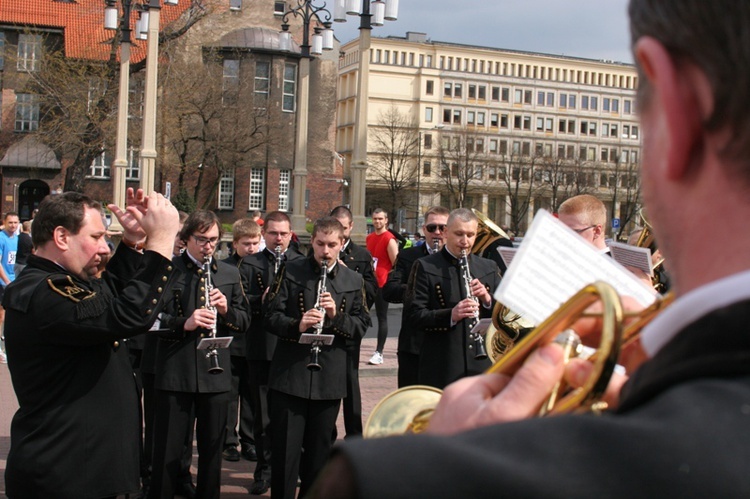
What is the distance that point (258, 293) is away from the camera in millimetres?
8844

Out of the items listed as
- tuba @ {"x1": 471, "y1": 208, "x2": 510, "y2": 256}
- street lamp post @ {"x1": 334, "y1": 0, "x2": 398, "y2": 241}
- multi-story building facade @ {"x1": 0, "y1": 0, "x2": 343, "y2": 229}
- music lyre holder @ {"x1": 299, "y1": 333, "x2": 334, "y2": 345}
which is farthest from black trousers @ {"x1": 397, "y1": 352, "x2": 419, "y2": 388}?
multi-story building facade @ {"x1": 0, "y1": 0, "x2": 343, "y2": 229}

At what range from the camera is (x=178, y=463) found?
252 inches

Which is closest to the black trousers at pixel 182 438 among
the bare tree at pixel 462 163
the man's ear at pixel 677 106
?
the man's ear at pixel 677 106

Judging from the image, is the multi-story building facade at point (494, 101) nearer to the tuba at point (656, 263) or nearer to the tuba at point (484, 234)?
the tuba at point (484, 234)

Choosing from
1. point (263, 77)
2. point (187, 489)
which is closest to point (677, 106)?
point (187, 489)

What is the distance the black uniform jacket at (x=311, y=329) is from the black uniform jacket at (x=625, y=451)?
5572 mm

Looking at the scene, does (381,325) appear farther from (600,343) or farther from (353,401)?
(600,343)

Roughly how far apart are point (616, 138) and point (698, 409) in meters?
109

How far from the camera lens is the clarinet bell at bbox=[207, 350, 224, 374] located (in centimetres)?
621

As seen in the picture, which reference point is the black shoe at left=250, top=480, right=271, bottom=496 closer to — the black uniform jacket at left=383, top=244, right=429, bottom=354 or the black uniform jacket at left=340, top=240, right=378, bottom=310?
the black uniform jacket at left=383, top=244, right=429, bottom=354

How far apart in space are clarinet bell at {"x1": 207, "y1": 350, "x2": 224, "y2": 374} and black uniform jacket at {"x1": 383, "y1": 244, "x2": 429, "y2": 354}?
1.75 metres

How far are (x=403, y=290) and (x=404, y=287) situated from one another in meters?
0.05

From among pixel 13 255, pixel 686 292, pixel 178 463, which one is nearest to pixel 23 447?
pixel 178 463

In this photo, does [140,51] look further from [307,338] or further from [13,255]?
[307,338]
